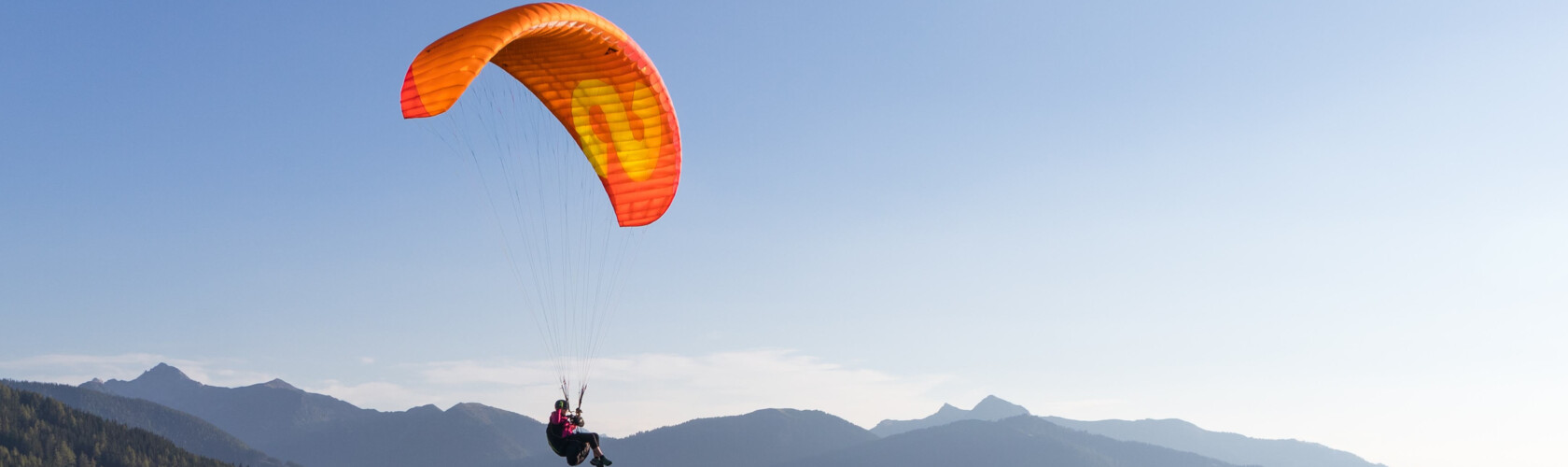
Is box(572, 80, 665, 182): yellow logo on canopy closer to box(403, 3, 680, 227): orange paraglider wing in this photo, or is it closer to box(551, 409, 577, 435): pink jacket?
box(403, 3, 680, 227): orange paraglider wing

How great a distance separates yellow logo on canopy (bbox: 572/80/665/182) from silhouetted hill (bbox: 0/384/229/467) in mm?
156894

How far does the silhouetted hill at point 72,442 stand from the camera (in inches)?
6447

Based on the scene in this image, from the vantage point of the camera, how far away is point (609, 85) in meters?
22.1

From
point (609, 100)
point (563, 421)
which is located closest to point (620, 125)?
point (609, 100)

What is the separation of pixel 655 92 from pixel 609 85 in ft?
2.83

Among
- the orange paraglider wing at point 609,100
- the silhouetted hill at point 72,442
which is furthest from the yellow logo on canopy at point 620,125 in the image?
the silhouetted hill at point 72,442

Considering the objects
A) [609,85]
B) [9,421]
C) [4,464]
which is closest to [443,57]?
[609,85]

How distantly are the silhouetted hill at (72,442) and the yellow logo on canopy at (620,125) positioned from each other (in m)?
157

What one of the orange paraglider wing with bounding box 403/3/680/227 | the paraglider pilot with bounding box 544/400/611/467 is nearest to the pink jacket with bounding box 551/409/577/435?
the paraglider pilot with bounding box 544/400/611/467

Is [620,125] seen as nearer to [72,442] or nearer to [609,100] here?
[609,100]

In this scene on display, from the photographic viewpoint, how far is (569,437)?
19.3 m

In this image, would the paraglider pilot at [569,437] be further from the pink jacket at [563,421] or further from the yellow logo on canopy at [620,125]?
the yellow logo on canopy at [620,125]

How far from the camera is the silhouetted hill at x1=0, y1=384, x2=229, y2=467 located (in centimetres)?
16375

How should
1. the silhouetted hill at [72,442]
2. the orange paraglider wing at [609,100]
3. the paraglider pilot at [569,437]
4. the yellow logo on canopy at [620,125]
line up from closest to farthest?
the paraglider pilot at [569,437] → the orange paraglider wing at [609,100] → the yellow logo on canopy at [620,125] → the silhouetted hill at [72,442]
